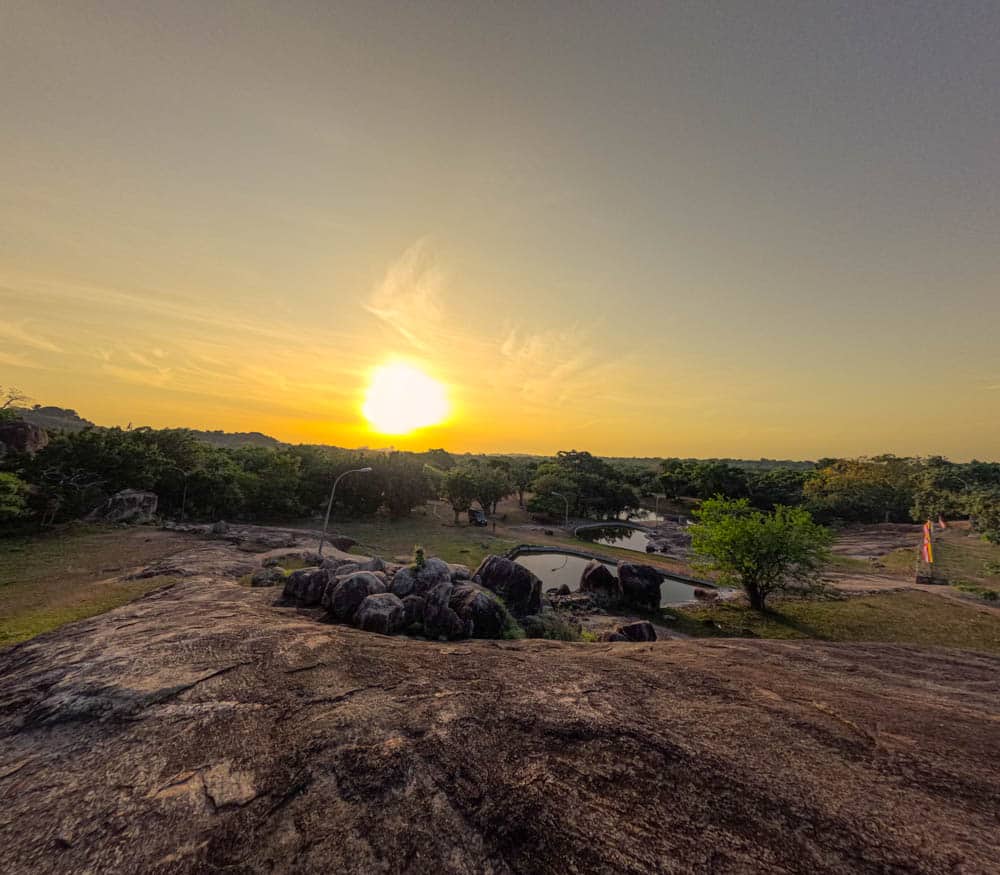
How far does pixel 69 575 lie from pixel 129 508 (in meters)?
28.4

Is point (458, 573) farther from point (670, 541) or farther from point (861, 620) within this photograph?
point (670, 541)

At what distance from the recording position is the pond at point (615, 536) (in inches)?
3196

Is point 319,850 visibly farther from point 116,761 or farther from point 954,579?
point 954,579

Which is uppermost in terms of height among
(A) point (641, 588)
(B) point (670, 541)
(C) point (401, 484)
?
(C) point (401, 484)

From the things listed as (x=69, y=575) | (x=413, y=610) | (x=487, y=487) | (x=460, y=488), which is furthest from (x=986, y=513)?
(x=69, y=575)

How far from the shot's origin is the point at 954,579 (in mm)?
44406

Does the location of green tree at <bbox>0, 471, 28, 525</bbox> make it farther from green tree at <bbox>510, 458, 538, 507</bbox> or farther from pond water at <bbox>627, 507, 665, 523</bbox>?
pond water at <bbox>627, 507, 665, 523</bbox>

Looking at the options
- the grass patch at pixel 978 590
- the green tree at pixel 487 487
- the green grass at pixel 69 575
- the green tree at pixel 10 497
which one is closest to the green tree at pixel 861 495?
the grass patch at pixel 978 590

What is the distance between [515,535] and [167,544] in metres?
48.0

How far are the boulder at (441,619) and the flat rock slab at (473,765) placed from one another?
21.5 ft

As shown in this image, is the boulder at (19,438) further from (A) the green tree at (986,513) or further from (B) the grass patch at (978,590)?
(A) the green tree at (986,513)

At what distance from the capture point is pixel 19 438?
175 ft

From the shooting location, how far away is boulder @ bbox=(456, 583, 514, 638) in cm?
1994

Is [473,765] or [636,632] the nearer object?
[473,765]
